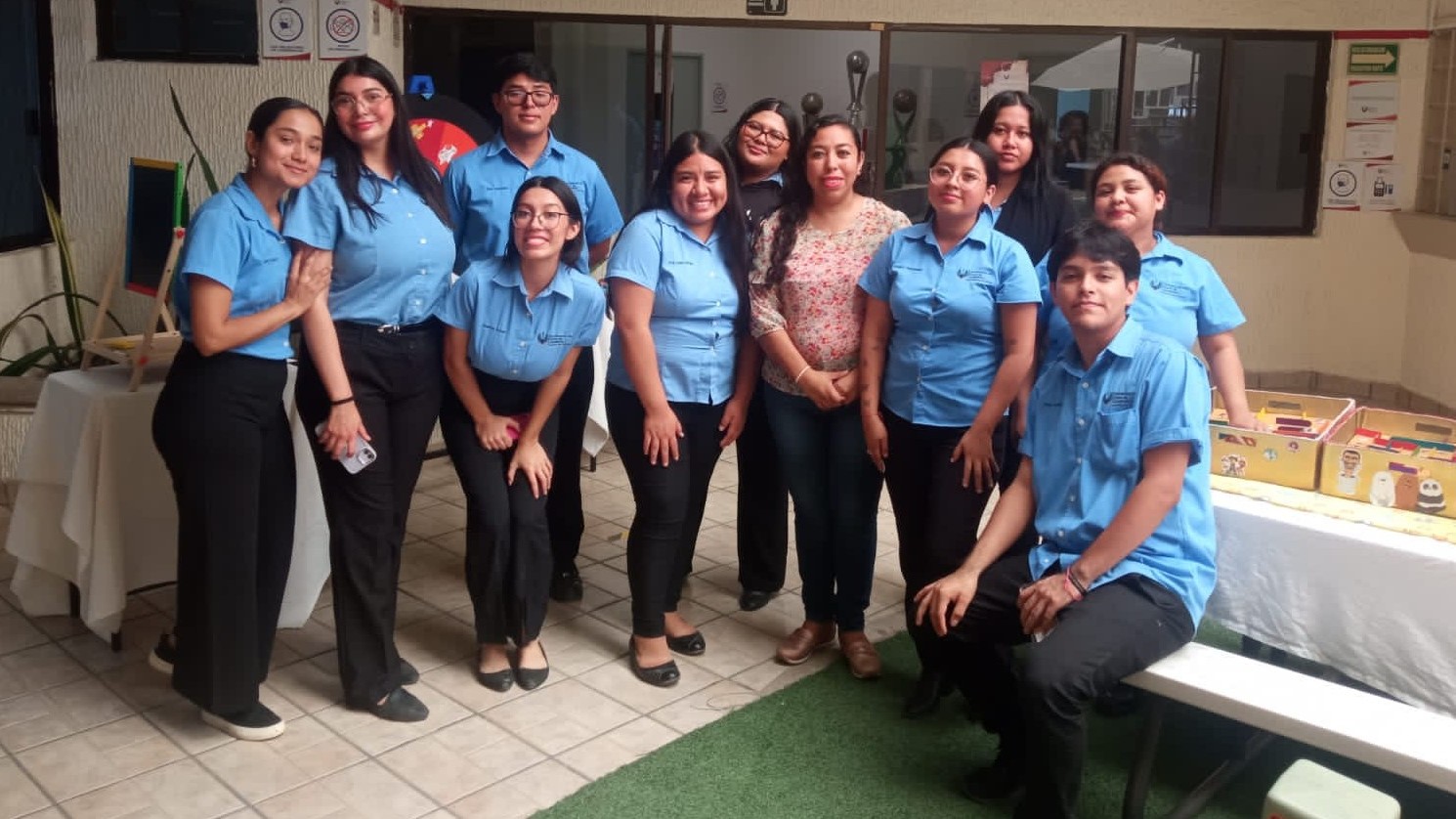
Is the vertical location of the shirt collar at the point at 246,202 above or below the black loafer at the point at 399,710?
above

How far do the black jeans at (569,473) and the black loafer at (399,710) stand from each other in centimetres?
72

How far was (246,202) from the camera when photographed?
2.66 metres

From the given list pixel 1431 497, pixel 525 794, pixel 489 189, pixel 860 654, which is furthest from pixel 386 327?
pixel 1431 497

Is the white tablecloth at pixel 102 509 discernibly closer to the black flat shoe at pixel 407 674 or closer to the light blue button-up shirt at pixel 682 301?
the black flat shoe at pixel 407 674

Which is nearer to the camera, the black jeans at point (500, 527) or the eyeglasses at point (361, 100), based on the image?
the eyeglasses at point (361, 100)

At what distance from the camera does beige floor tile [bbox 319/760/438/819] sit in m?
2.62

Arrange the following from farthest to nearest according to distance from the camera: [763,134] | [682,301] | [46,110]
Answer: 1. [46,110]
2. [763,134]
3. [682,301]

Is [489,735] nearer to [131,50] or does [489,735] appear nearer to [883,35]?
[131,50]

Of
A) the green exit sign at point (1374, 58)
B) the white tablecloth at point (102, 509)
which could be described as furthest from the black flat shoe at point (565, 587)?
the green exit sign at point (1374, 58)

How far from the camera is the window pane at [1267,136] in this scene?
21.7 feet

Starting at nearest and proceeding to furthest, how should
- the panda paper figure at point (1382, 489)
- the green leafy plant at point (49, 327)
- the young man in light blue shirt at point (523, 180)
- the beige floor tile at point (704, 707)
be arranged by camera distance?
the panda paper figure at point (1382, 489)
the beige floor tile at point (704, 707)
the young man in light blue shirt at point (523, 180)
the green leafy plant at point (49, 327)

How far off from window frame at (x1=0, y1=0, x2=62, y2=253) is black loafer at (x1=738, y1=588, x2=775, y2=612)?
3.26m

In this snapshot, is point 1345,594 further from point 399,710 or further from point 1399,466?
point 399,710

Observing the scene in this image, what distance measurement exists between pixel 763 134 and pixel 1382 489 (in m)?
1.75
